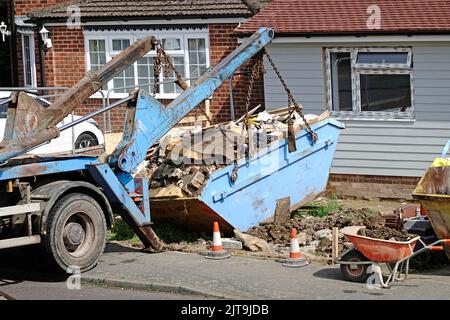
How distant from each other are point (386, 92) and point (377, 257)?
6.75m

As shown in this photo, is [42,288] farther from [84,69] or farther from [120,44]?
[84,69]

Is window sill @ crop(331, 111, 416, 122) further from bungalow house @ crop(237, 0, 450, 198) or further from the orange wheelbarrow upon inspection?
the orange wheelbarrow

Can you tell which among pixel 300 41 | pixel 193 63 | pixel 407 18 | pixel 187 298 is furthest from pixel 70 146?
pixel 187 298

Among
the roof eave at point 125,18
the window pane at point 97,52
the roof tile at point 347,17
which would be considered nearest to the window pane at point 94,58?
the window pane at point 97,52

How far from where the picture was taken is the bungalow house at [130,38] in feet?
70.4

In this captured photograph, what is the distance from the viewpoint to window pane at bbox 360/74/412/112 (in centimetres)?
1788

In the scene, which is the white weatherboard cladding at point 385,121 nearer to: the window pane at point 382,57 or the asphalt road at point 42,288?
the window pane at point 382,57

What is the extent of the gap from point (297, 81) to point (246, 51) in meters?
3.62

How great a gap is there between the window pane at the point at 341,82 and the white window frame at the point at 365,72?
69mm

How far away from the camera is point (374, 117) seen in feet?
59.8

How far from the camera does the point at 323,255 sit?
13.9 metres

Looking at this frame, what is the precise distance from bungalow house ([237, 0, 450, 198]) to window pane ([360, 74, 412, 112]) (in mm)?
18

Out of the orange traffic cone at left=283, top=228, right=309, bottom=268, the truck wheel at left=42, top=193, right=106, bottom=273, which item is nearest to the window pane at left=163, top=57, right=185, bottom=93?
the truck wheel at left=42, top=193, right=106, bottom=273

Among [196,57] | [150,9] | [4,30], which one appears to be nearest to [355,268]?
[196,57]
